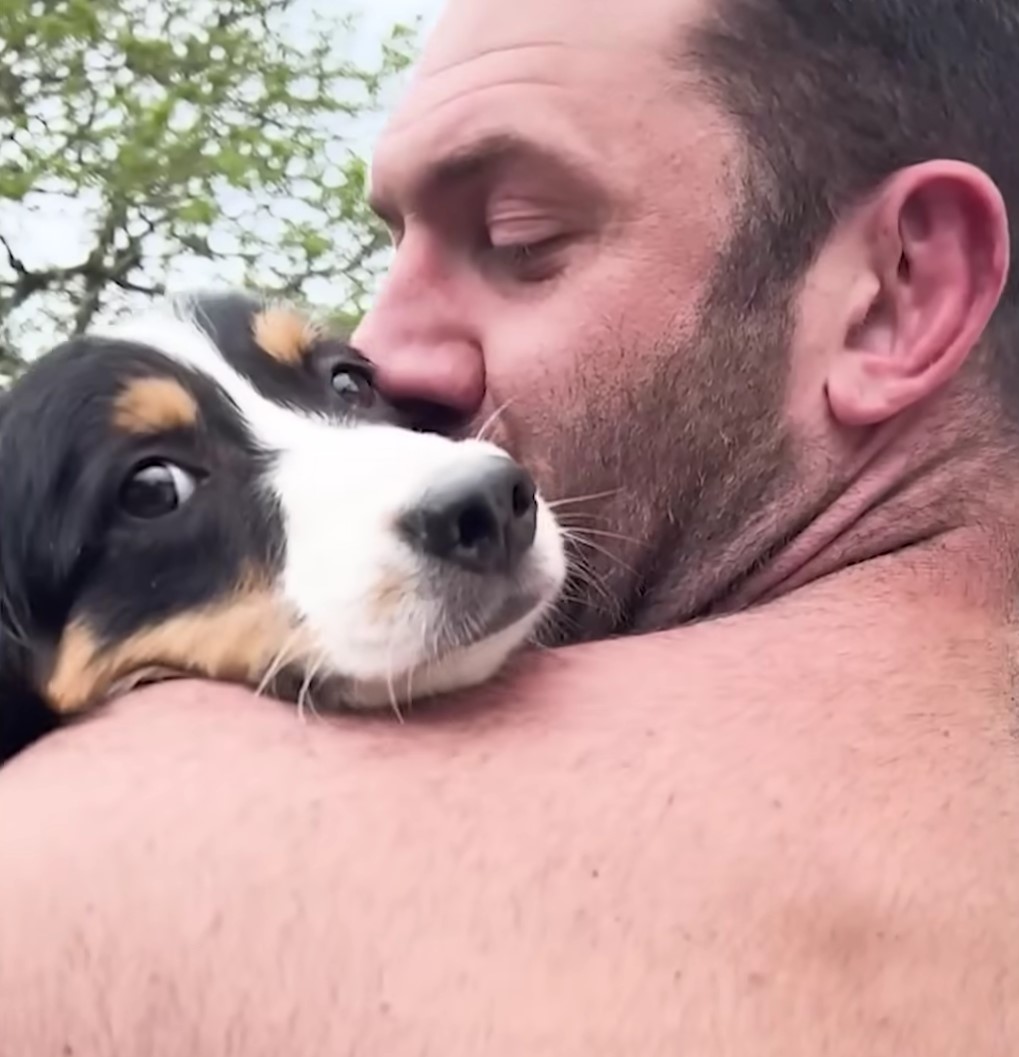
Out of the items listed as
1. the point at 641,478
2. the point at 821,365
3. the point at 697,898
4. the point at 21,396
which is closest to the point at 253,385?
the point at 21,396

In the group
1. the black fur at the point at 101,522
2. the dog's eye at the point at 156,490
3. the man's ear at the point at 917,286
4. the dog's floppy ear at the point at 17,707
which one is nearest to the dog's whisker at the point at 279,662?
the black fur at the point at 101,522

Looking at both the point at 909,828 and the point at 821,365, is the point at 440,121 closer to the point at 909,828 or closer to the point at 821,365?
the point at 821,365

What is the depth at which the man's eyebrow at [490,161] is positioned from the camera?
8.50 feet

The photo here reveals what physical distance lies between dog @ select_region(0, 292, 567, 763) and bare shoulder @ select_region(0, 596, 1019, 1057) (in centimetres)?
10

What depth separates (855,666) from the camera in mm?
2012

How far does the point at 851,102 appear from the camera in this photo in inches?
105

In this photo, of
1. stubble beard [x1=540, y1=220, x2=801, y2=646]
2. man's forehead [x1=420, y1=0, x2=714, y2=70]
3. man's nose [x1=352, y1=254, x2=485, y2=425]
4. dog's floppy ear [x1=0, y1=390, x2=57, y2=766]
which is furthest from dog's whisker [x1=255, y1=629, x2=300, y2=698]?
man's forehead [x1=420, y1=0, x2=714, y2=70]

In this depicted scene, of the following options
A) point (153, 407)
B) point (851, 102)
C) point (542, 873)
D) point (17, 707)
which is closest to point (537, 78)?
point (851, 102)

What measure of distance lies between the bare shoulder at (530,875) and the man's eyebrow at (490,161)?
37.2 inches

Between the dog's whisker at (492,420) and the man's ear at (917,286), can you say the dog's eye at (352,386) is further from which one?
the man's ear at (917,286)

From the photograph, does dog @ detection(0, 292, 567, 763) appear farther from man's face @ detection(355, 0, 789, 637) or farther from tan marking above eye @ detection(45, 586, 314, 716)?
man's face @ detection(355, 0, 789, 637)

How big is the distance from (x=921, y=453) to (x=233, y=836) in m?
1.25

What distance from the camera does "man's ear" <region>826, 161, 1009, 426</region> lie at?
2.46 m

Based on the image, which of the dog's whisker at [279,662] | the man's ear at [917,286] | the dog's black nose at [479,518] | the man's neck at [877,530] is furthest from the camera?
the man's ear at [917,286]
